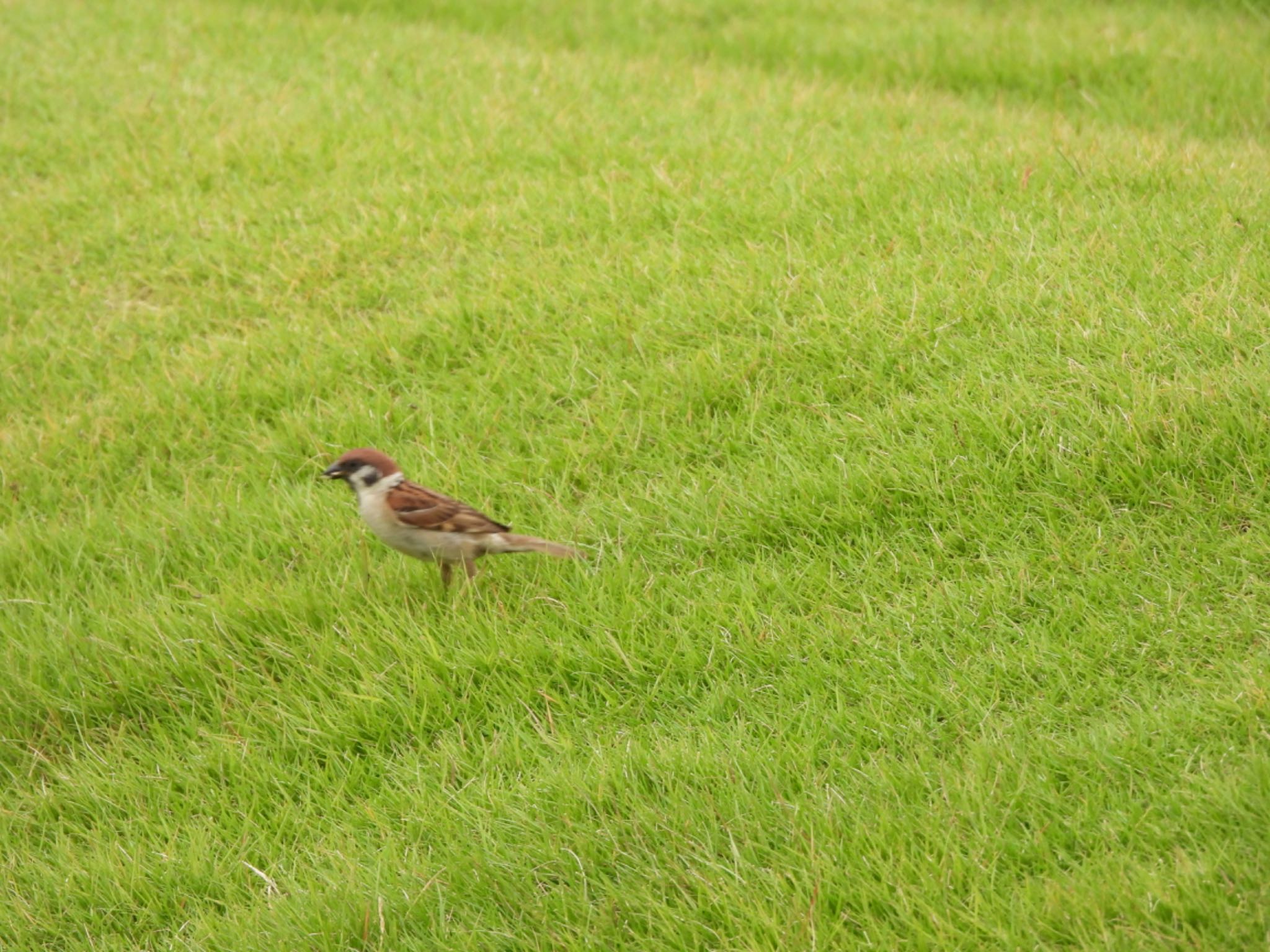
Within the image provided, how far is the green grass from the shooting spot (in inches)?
128

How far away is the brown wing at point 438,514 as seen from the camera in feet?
14.5

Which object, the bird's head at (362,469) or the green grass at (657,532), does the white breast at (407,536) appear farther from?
the green grass at (657,532)

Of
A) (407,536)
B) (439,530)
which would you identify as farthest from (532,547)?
(407,536)

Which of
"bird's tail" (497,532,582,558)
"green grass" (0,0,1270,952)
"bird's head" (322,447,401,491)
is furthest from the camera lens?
"bird's head" (322,447,401,491)

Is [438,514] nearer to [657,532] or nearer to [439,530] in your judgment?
[439,530]

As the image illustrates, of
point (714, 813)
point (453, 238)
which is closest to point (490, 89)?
point (453, 238)

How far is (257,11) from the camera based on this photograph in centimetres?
1104

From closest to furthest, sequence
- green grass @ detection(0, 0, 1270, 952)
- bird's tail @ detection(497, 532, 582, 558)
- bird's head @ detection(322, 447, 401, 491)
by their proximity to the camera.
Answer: green grass @ detection(0, 0, 1270, 952) → bird's tail @ detection(497, 532, 582, 558) → bird's head @ detection(322, 447, 401, 491)

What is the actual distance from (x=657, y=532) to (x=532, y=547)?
492 millimetres

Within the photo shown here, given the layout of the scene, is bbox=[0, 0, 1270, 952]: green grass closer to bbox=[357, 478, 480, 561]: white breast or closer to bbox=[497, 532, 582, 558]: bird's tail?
bbox=[497, 532, 582, 558]: bird's tail

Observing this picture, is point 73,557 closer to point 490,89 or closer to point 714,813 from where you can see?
point 714,813

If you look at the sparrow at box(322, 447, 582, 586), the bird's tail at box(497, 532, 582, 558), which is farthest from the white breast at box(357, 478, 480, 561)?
the bird's tail at box(497, 532, 582, 558)

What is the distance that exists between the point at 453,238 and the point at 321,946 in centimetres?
450

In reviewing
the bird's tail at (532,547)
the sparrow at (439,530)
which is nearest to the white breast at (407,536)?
the sparrow at (439,530)
